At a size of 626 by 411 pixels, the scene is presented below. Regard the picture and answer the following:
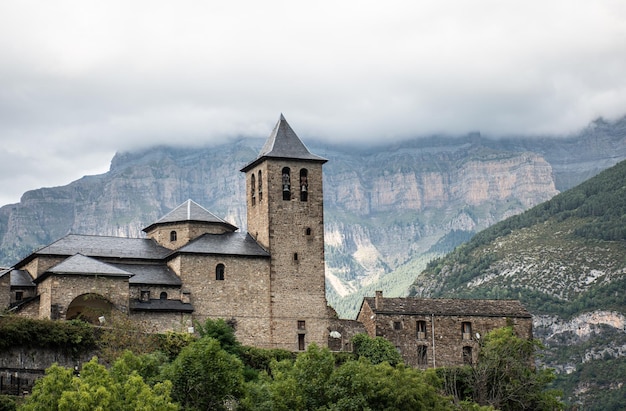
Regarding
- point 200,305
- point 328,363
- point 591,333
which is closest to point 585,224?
point 591,333

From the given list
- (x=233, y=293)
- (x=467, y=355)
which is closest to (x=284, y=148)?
(x=233, y=293)

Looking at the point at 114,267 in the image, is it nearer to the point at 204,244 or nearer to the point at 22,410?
the point at 204,244

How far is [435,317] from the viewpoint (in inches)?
3236

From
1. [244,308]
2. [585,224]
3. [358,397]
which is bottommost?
[358,397]

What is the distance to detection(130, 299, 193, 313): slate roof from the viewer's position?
2889 inches

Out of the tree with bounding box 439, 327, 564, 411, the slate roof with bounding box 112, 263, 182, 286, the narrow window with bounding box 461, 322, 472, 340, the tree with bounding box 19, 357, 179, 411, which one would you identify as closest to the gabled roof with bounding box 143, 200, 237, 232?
the slate roof with bounding box 112, 263, 182, 286

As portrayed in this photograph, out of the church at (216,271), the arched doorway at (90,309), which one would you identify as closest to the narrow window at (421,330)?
the church at (216,271)

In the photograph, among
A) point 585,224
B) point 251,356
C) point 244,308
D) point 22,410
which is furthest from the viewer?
point 585,224

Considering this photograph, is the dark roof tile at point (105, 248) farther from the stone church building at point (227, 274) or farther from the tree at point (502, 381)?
the tree at point (502, 381)

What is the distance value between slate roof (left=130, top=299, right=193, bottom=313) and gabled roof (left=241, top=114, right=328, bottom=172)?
13031 millimetres

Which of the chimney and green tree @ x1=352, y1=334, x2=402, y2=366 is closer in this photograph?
green tree @ x1=352, y1=334, x2=402, y2=366

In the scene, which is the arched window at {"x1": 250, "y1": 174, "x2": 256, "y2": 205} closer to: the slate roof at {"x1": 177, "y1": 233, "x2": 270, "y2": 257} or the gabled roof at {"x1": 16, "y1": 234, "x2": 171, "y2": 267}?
the slate roof at {"x1": 177, "y1": 233, "x2": 270, "y2": 257}

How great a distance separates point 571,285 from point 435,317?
97.5 metres

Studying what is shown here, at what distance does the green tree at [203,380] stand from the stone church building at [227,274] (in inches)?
727
